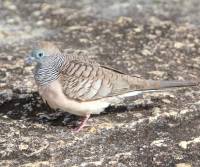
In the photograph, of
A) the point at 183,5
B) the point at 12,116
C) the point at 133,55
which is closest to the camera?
the point at 12,116

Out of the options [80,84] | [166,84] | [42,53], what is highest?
[42,53]

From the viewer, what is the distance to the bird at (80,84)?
552 cm

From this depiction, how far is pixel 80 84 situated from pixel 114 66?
5.55 feet

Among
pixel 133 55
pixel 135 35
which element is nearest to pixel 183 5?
pixel 135 35

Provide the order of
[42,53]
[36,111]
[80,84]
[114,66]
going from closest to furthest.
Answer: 1. [80,84]
2. [42,53]
3. [36,111]
4. [114,66]

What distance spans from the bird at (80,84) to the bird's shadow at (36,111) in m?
A: 0.29

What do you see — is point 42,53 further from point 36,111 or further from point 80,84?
point 36,111

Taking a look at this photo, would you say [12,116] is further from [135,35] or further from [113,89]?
[135,35]

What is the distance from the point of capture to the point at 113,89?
18.5 feet

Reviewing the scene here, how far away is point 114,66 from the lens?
7199 millimetres

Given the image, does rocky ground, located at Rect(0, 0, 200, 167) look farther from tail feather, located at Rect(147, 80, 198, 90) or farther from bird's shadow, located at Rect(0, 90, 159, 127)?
tail feather, located at Rect(147, 80, 198, 90)

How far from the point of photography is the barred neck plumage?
5.57m

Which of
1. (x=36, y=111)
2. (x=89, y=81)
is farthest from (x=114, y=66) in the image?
(x=89, y=81)

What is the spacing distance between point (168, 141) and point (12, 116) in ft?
5.55
